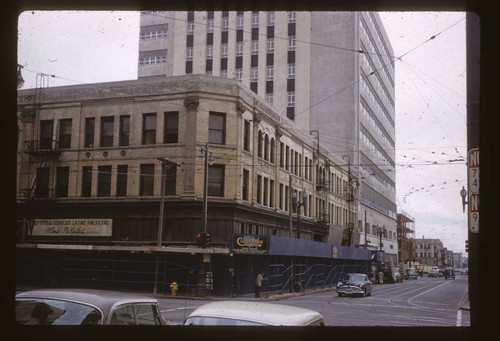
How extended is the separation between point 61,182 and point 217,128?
8.87 meters

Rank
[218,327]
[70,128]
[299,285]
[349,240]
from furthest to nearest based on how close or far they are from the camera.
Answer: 1. [349,240]
2. [299,285]
3. [70,128]
4. [218,327]

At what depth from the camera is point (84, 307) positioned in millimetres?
4922

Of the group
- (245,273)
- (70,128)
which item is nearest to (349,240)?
(245,273)

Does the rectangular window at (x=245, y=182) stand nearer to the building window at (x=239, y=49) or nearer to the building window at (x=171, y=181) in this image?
the building window at (x=171, y=181)

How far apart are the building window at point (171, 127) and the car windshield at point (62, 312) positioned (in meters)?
22.3

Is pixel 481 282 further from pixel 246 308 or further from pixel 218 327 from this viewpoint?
pixel 246 308

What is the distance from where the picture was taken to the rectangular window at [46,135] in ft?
70.1

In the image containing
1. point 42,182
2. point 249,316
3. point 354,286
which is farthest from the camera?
point 354,286

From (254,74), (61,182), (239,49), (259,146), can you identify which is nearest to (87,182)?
(61,182)

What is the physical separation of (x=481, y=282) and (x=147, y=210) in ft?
79.3

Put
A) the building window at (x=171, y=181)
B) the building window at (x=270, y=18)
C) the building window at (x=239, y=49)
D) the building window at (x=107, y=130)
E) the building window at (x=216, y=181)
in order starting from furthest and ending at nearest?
1. the building window at (x=239, y=49)
2. the building window at (x=270, y=18)
3. the building window at (x=216, y=181)
4. the building window at (x=171, y=181)
5. the building window at (x=107, y=130)

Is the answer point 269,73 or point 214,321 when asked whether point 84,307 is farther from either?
point 269,73

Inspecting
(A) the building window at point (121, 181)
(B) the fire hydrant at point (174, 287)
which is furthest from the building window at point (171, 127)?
(B) the fire hydrant at point (174, 287)

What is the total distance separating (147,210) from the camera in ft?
86.5
